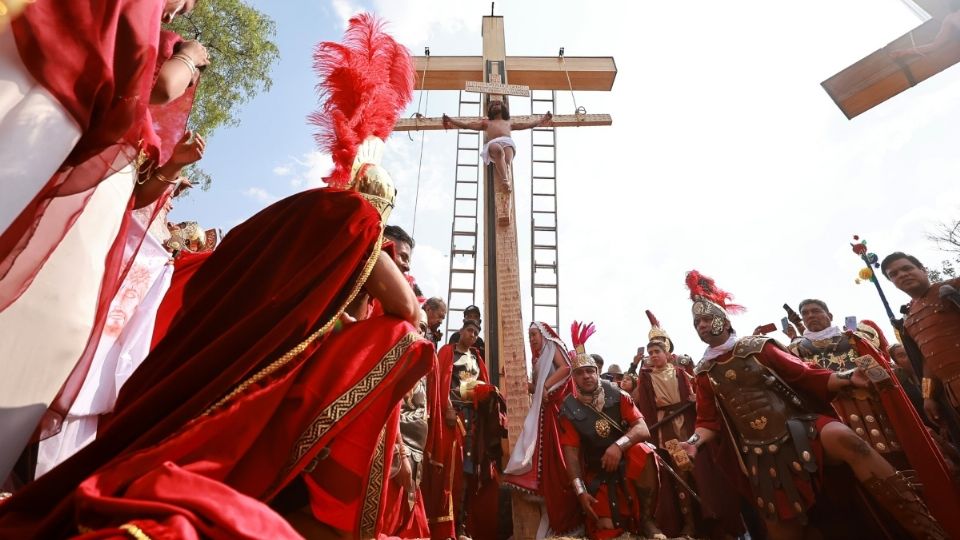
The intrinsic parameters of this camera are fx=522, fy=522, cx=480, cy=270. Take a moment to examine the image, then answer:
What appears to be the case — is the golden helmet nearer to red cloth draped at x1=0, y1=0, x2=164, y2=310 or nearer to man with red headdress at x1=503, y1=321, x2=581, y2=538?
red cloth draped at x1=0, y1=0, x2=164, y2=310

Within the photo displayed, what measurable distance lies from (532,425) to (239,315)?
413cm

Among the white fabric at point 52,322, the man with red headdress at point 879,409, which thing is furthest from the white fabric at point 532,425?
the white fabric at point 52,322

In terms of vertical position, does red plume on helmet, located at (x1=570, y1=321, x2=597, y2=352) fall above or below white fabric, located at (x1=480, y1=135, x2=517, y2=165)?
below

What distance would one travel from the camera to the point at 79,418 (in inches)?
81.4

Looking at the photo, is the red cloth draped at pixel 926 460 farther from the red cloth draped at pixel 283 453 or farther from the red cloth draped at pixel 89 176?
the red cloth draped at pixel 89 176

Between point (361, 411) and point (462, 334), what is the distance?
15.4ft

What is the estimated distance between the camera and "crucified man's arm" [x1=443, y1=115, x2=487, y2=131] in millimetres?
7246

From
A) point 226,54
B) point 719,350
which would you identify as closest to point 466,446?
point 719,350

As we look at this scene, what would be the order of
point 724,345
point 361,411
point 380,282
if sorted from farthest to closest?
point 724,345
point 380,282
point 361,411

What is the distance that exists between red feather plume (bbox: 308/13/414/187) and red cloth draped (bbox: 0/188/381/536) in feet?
→ 1.94

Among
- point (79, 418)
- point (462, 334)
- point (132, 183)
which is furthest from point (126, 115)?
point (462, 334)

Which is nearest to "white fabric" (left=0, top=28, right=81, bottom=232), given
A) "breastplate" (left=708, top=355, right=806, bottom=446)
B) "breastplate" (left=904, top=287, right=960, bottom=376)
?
"breastplate" (left=708, top=355, right=806, bottom=446)

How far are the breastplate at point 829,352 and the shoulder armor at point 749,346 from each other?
161 cm

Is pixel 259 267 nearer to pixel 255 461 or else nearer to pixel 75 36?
pixel 255 461
